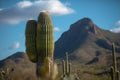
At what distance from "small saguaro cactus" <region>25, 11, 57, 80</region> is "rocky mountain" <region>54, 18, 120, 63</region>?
135 meters

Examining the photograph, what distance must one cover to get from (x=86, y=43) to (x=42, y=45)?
160 m

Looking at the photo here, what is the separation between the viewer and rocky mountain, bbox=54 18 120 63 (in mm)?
161250

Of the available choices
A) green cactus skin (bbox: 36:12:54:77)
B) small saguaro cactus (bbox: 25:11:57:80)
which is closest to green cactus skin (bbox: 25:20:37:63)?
small saguaro cactus (bbox: 25:11:57:80)

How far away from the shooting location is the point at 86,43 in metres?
174

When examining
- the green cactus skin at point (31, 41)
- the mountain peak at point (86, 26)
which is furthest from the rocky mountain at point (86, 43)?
the green cactus skin at point (31, 41)

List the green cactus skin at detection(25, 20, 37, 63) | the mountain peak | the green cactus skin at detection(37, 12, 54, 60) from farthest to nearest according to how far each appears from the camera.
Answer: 1. the mountain peak
2. the green cactus skin at detection(25, 20, 37, 63)
3. the green cactus skin at detection(37, 12, 54, 60)

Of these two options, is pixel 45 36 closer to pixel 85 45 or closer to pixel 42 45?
pixel 42 45

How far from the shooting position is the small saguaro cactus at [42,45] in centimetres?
1578

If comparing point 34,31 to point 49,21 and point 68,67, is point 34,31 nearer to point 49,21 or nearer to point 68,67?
point 49,21

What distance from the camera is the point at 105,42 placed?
17450 cm

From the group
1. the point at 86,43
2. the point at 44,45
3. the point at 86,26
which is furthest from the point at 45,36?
the point at 86,26

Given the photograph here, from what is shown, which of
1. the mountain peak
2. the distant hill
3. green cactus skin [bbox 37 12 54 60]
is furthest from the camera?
the mountain peak

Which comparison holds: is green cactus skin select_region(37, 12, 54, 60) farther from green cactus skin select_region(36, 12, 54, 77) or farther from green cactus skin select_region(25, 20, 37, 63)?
green cactus skin select_region(25, 20, 37, 63)

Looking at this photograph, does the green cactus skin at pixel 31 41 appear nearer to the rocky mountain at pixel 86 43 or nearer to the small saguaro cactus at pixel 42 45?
the small saguaro cactus at pixel 42 45
